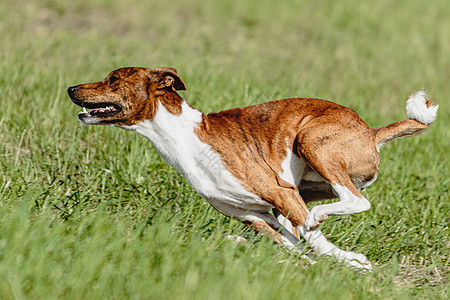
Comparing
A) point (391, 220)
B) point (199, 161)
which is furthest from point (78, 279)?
point (391, 220)

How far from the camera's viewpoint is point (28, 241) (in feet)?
13.4

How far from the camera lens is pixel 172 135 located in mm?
4918

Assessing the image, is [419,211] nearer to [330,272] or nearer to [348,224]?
[348,224]

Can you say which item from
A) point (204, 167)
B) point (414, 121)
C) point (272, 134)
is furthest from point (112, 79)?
point (414, 121)

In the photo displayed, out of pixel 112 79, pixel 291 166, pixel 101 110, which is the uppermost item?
pixel 112 79

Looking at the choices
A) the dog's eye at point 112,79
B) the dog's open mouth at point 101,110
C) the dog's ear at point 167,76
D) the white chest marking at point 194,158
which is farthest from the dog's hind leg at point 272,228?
the dog's eye at point 112,79

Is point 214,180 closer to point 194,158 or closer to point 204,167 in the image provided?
point 204,167

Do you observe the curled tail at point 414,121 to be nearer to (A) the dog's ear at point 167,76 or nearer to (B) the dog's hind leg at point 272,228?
(B) the dog's hind leg at point 272,228

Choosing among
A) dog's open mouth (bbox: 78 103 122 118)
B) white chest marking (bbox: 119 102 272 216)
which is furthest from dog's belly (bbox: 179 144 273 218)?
dog's open mouth (bbox: 78 103 122 118)

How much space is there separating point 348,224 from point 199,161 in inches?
71.4

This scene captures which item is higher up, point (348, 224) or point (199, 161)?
point (199, 161)

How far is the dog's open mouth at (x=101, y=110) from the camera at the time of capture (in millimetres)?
4879

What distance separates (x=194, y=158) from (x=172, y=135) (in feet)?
0.78

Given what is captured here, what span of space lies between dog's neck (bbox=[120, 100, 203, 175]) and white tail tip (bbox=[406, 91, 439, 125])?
1.74 metres
